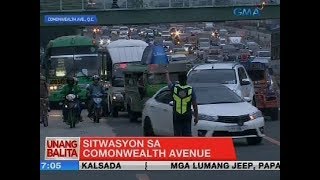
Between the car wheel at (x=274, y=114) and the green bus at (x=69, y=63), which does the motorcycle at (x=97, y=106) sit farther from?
the car wheel at (x=274, y=114)

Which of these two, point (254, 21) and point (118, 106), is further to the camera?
point (118, 106)

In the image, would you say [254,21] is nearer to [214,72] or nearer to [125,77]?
[214,72]

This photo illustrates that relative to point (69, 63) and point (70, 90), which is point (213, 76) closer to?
point (70, 90)

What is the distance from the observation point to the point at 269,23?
282 inches

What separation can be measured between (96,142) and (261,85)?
4882mm

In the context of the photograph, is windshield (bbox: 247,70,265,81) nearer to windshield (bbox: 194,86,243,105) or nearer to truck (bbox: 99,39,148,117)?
windshield (bbox: 194,86,243,105)

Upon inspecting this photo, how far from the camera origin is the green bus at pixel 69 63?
31.0ft

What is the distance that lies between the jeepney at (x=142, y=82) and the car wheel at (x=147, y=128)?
0.43 metres

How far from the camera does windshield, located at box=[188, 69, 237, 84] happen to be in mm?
9742

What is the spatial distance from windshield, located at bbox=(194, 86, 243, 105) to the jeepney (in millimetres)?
379
